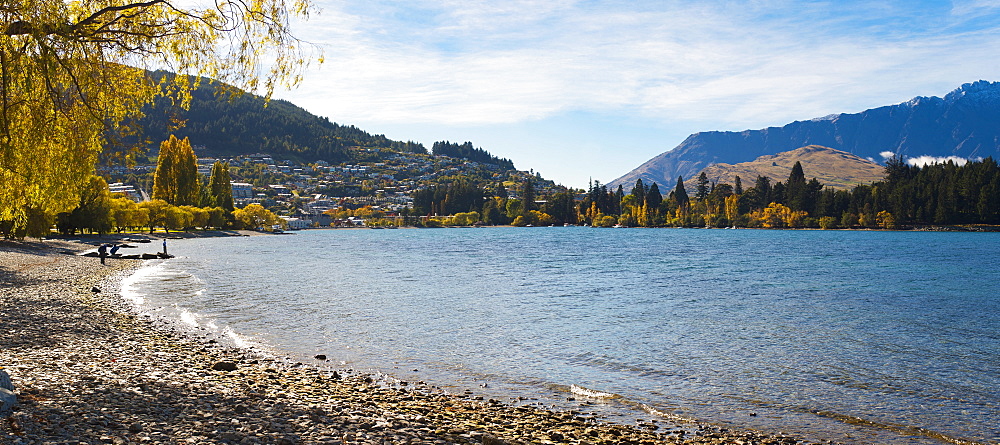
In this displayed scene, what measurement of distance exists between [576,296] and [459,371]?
→ 74.9 ft

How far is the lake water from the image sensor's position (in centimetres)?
1569

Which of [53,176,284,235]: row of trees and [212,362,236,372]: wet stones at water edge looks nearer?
[212,362,236,372]: wet stones at water edge

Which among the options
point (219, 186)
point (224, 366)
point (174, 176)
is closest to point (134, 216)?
point (174, 176)

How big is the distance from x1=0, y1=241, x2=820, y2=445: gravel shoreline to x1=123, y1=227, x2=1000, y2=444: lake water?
1800 mm

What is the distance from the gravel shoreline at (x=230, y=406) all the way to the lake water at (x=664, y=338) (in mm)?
1800

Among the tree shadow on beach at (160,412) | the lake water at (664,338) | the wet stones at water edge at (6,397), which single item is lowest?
the lake water at (664,338)

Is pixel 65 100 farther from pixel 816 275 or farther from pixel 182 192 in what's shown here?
pixel 182 192

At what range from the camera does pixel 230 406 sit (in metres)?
→ 12.2

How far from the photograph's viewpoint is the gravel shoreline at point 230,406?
33.6 ft

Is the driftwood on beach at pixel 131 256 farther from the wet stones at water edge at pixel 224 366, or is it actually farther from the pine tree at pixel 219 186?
the pine tree at pixel 219 186

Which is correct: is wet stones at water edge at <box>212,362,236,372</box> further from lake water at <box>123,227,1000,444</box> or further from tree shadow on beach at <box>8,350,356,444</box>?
lake water at <box>123,227,1000,444</box>

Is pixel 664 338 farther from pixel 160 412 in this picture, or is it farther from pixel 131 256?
pixel 131 256

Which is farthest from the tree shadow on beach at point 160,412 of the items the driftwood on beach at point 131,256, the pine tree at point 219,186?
the pine tree at point 219,186

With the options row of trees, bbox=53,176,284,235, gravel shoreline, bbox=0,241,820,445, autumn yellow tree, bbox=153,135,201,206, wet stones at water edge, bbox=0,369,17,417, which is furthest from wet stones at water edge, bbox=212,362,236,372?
autumn yellow tree, bbox=153,135,201,206
